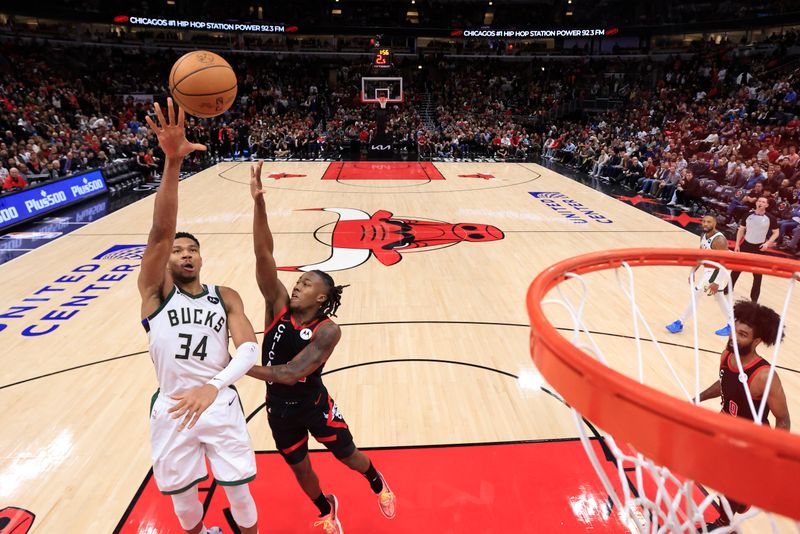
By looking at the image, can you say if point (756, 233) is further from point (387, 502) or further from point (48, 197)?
point (48, 197)

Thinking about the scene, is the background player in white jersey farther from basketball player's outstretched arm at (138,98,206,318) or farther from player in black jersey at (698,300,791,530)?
player in black jersey at (698,300,791,530)

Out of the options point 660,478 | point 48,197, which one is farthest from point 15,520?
point 48,197

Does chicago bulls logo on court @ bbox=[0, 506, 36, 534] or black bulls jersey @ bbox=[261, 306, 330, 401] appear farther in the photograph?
chicago bulls logo on court @ bbox=[0, 506, 36, 534]

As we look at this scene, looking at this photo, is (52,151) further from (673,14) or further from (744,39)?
(744,39)

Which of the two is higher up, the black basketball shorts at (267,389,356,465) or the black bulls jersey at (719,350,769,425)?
the black bulls jersey at (719,350,769,425)

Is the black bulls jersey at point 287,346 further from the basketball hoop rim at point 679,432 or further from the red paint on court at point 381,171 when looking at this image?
the red paint on court at point 381,171

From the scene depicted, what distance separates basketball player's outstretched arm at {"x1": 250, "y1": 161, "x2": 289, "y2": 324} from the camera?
2.52 meters

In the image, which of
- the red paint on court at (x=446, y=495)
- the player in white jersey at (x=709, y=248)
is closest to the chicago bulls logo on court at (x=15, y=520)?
the red paint on court at (x=446, y=495)

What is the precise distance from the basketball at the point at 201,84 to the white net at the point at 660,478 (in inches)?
113

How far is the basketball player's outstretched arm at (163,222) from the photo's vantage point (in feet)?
7.39

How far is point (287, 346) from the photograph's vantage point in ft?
8.13

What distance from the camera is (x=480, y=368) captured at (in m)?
4.70

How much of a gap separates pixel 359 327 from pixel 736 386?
3664 mm

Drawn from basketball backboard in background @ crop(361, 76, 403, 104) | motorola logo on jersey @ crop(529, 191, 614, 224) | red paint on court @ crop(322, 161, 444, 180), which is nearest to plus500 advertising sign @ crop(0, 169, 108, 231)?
red paint on court @ crop(322, 161, 444, 180)
